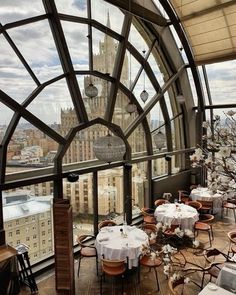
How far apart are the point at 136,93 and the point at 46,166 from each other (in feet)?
13.0

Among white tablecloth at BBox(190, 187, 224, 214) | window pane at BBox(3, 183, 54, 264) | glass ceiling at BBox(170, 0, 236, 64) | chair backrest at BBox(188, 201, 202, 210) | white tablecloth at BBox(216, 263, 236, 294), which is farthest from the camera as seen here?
white tablecloth at BBox(190, 187, 224, 214)

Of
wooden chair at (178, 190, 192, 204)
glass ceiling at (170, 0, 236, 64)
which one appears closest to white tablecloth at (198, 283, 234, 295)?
wooden chair at (178, 190, 192, 204)

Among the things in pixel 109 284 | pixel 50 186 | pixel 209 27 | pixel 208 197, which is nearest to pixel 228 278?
pixel 109 284

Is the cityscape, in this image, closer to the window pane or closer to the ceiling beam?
the window pane

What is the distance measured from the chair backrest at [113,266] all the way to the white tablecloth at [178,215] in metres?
2.04

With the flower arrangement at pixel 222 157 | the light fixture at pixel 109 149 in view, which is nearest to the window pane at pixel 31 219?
the light fixture at pixel 109 149

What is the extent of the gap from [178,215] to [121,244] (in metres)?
2.39

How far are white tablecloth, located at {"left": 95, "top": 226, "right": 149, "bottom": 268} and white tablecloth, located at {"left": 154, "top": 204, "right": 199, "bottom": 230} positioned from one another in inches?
51.7

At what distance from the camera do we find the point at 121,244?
5840mm

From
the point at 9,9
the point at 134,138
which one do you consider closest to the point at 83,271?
the point at 134,138

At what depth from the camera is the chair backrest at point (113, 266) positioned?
5410 millimetres

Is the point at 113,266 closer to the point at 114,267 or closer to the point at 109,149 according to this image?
the point at 114,267

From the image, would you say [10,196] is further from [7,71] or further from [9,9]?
[9,9]

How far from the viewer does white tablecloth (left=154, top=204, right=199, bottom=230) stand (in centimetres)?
745
